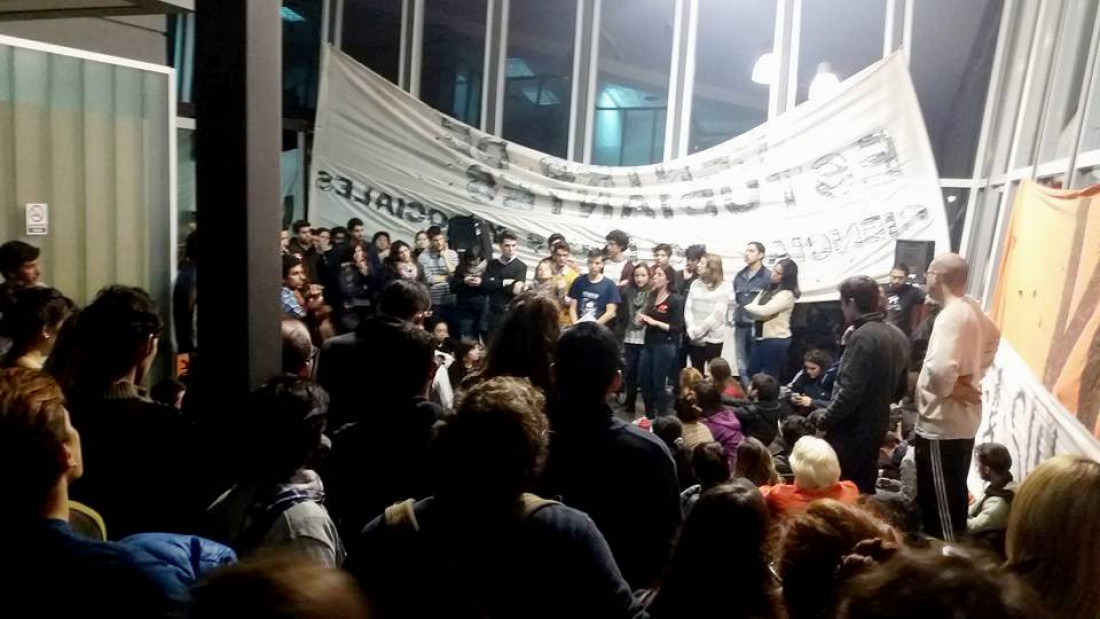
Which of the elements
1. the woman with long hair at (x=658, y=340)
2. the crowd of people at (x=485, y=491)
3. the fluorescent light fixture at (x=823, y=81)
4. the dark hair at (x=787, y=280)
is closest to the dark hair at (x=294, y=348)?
the crowd of people at (x=485, y=491)

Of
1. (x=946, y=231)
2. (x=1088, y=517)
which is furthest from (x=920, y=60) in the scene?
(x=1088, y=517)

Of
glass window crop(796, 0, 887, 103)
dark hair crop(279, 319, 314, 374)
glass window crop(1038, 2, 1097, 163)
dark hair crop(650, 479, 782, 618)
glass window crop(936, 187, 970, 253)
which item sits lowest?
dark hair crop(650, 479, 782, 618)

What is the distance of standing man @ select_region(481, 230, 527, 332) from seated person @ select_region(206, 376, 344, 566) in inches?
236

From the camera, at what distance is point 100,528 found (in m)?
1.69

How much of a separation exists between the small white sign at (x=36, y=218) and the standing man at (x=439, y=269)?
12.9 ft

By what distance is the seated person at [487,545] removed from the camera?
1531 mm

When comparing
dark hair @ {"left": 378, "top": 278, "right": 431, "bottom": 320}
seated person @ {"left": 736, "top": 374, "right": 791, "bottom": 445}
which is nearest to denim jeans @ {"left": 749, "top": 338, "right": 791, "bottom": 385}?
seated person @ {"left": 736, "top": 374, "right": 791, "bottom": 445}

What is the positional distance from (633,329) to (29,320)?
4979mm

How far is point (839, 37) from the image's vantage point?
8992 millimetres

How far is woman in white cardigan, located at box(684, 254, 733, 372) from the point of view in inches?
276

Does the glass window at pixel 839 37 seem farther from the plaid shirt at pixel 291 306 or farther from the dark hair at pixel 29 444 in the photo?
the dark hair at pixel 29 444

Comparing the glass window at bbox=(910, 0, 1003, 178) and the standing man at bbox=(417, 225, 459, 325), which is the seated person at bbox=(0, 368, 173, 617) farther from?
the glass window at bbox=(910, 0, 1003, 178)

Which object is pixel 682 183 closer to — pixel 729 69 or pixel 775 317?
pixel 729 69

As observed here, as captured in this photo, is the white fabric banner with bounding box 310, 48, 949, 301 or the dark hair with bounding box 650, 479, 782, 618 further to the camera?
the white fabric banner with bounding box 310, 48, 949, 301
